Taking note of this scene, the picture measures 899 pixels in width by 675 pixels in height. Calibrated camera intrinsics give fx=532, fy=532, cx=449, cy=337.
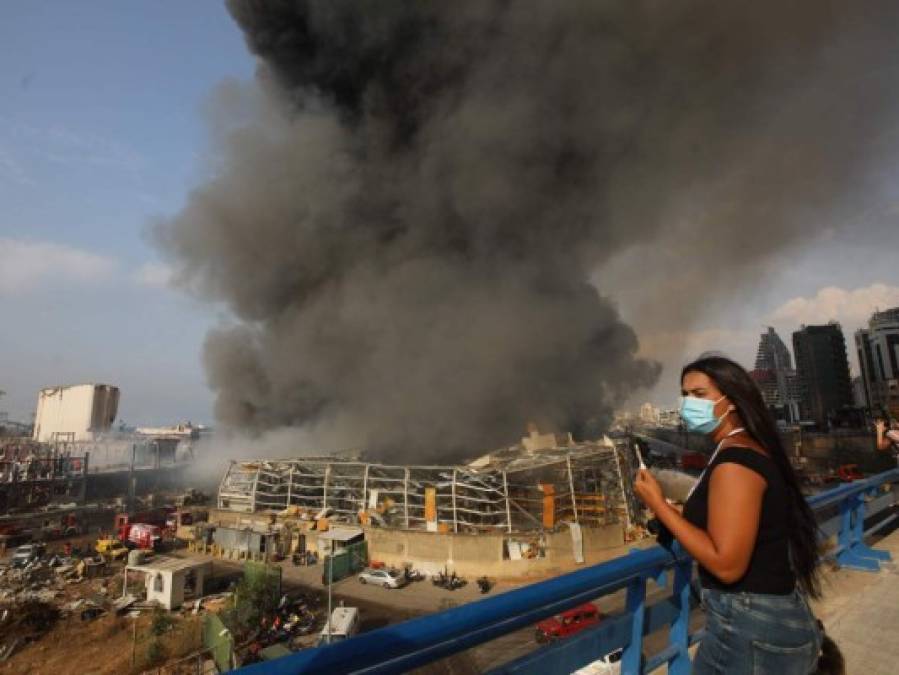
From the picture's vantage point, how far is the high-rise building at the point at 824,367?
9300cm

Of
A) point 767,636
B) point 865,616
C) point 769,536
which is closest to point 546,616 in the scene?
point 767,636

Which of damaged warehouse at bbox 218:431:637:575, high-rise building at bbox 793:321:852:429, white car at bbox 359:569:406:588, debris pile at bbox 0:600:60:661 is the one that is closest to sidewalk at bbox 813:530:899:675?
damaged warehouse at bbox 218:431:637:575

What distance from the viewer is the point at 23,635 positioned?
61.6 ft

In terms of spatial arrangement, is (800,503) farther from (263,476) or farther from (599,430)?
(599,430)

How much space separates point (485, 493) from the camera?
2488 centimetres

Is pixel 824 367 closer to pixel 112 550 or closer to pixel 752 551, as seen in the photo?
pixel 112 550

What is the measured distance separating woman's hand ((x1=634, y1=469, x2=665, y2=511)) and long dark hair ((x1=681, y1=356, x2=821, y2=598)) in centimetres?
35

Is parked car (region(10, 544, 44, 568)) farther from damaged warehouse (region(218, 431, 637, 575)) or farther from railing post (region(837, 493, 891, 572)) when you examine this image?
railing post (region(837, 493, 891, 572))

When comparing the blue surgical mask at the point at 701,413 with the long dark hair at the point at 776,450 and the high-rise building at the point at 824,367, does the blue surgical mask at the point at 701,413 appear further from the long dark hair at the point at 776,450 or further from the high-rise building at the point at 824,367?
the high-rise building at the point at 824,367

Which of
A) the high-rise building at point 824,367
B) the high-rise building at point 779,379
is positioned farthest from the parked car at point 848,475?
the high-rise building at point 824,367

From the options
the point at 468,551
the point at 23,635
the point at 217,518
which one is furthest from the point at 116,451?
the point at 468,551

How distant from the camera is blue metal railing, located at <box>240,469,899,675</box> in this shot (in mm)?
1273

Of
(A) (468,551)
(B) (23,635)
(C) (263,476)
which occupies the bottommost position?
(B) (23,635)

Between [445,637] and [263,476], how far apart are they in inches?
1352
